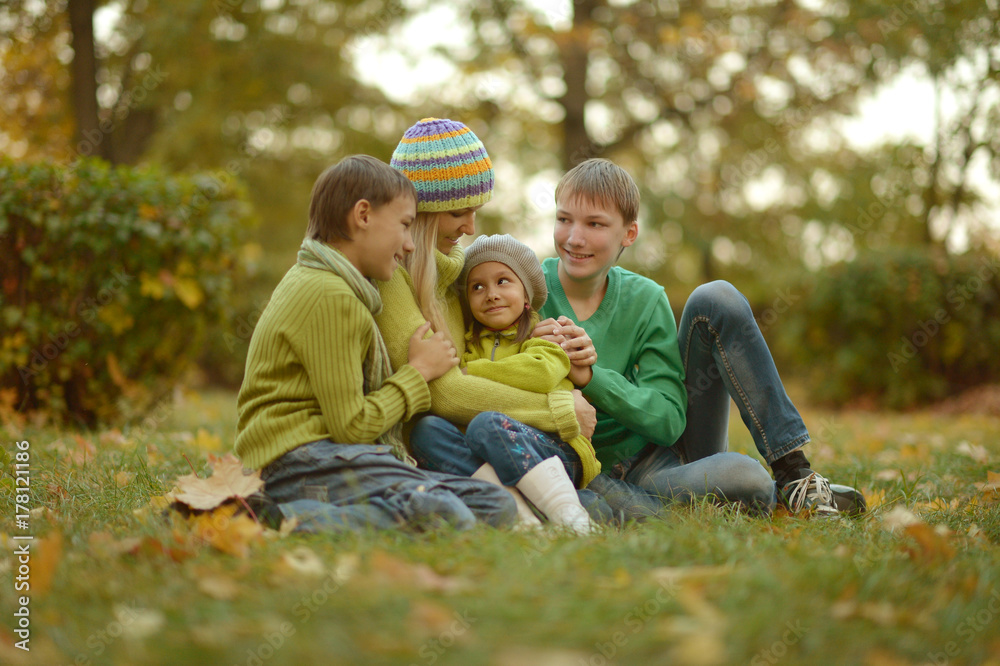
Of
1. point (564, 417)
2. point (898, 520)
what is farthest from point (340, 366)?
point (898, 520)

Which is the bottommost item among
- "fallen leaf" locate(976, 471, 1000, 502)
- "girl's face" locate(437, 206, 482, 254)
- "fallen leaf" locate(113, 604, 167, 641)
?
"fallen leaf" locate(976, 471, 1000, 502)

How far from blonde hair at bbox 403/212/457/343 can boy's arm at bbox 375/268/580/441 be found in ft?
0.15

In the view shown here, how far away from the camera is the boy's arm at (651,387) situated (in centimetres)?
261

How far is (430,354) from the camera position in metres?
2.41

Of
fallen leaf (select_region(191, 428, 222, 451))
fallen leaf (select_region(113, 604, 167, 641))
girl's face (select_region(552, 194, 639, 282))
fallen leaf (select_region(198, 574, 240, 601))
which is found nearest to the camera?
fallen leaf (select_region(113, 604, 167, 641))

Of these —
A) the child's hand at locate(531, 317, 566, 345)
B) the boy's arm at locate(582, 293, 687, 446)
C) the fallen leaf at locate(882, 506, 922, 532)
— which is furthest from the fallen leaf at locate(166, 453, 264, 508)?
the fallen leaf at locate(882, 506, 922, 532)

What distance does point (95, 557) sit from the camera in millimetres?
1809

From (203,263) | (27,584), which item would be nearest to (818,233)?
(203,263)

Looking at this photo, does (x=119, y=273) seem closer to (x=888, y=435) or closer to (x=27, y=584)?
(x=27, y=584)

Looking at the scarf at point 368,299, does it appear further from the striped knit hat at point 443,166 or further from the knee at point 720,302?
the knee at point 720,302

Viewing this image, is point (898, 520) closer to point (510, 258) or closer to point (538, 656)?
point (510, 258)

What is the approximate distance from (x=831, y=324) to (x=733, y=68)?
3028 mm

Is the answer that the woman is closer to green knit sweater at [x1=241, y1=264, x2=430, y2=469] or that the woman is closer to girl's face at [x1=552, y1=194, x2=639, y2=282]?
green knit sweater at [x1=241, y1=264, x2=430, y2=469]

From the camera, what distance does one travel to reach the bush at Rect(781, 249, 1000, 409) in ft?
24.8
